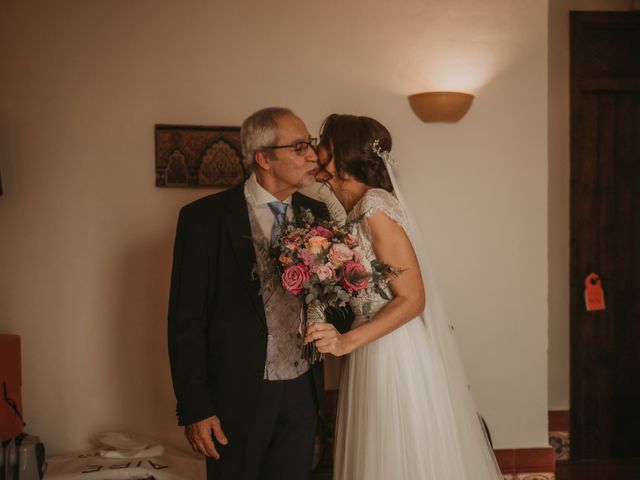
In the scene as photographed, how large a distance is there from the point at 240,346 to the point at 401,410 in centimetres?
64

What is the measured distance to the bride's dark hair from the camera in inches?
94.8

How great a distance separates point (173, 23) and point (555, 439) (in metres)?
3.47

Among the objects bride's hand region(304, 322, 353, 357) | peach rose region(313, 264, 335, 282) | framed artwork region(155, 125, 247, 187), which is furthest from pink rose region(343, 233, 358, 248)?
framed artwork region(155, 125, 247, 187)

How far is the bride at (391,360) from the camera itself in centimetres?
231

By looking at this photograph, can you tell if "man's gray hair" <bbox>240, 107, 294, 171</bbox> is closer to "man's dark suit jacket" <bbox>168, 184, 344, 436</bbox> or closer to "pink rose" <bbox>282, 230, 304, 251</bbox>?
"man's dark suit jacket" <bbox>168, 184, 344, 436</bbox>

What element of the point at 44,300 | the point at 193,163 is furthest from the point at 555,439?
the point at 44,300

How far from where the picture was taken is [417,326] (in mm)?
2477

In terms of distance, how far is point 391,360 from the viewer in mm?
2408

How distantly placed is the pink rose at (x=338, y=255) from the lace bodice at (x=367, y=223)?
24cm
